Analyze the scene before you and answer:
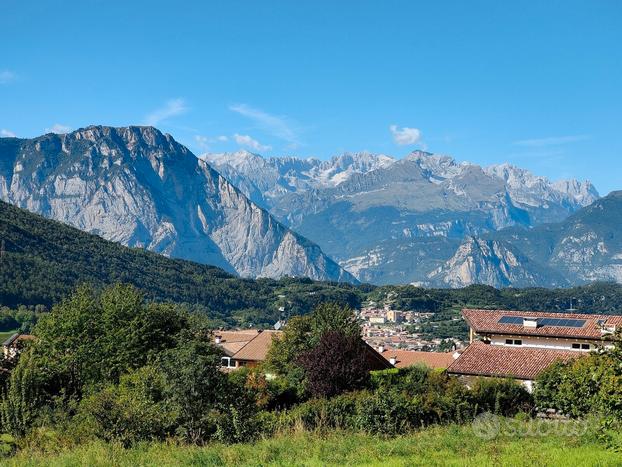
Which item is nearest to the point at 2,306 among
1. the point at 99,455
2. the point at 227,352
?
the point at 227,352

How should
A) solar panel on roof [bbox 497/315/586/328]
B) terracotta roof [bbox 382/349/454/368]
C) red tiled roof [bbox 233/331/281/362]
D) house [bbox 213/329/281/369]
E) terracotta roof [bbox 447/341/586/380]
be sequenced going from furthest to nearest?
terracotta roof [bbox 382/349/454/368] < red tiled roof [bbox 233/331/281/362] < house [bbox 213/329/281/369] < solar panel on roof [bbox 497/315/586/328] < terracotta roof [bbox 447/341/586/380]

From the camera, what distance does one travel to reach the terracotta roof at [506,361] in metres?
33.8

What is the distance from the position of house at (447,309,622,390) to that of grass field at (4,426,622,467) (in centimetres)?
2004

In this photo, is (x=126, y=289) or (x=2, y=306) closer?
(x=126, y=289)

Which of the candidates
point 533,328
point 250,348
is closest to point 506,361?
point 533,328

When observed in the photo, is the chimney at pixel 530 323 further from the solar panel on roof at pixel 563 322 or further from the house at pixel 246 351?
the house at pixel 246 351

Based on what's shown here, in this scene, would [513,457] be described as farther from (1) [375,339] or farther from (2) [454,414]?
(1) [375,339]

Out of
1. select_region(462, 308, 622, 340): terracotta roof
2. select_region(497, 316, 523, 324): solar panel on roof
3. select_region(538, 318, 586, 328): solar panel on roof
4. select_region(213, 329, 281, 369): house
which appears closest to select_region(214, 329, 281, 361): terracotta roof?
select_region(213, 329, 281, 369): house

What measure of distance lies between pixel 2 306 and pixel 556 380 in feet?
448

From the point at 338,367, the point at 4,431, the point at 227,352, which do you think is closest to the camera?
the point at 4,431

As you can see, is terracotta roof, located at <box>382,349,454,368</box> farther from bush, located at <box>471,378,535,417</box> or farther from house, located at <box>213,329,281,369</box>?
bush, located at <box>471,378,535,417</box>

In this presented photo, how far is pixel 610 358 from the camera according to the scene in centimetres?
1055

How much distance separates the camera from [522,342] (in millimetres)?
40781

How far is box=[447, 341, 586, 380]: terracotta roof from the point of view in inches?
1330
